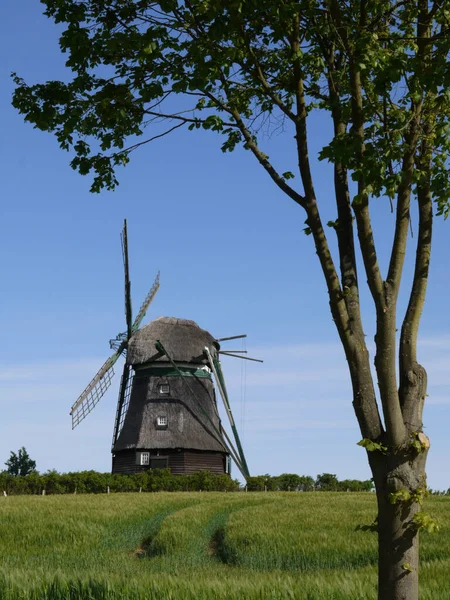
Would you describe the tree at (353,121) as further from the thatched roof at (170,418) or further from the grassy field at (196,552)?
the thatched roof at (170,418)

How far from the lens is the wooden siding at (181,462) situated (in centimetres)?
5116

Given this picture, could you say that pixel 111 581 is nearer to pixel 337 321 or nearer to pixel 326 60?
pixel 337 321

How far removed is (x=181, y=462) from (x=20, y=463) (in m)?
34.3

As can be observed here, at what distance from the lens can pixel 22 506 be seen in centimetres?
3100

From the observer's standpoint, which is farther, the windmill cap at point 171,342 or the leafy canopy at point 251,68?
the windmill cap at point 171,342

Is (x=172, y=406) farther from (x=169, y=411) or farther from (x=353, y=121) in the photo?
(x=353, y=121)

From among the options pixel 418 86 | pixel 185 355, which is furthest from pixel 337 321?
pixel 185 355

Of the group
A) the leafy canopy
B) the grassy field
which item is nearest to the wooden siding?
the grassy field

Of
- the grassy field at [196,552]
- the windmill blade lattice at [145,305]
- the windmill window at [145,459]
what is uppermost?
the windmill blade lattice at [145,305]

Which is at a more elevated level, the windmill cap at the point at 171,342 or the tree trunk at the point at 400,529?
the windmill cap at the point at 171,342

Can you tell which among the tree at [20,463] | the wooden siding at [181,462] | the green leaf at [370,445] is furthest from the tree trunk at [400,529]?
the tree at [20,463]

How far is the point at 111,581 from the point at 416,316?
23.6 ft

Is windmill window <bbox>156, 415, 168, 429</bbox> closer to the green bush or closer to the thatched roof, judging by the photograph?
the thatched roof

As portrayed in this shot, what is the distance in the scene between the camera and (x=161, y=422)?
168ft
